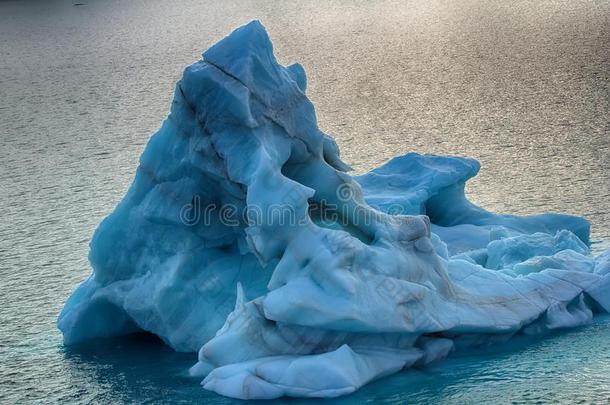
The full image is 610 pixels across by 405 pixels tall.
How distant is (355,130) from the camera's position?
758 inches

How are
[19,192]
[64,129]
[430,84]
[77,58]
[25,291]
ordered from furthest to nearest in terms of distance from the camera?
[77,58], [430,84], [64,129], [19,192], [25,291]

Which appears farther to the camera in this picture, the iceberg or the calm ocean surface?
the calm ocean surface

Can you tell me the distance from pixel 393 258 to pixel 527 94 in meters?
13.5

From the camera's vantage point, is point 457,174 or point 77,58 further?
point 77,58

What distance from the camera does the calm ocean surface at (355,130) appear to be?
902cm

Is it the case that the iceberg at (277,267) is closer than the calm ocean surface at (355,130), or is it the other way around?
the iceberg at (277,267)

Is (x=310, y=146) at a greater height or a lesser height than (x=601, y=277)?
greater

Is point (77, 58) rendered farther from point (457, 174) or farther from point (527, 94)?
point (457, 174)

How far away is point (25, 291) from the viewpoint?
11.7 meters

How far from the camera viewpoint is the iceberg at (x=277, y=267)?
27.7 feet

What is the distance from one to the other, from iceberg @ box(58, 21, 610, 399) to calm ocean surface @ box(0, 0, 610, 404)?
24 cm

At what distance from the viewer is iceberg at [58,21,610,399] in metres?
A: 8.45

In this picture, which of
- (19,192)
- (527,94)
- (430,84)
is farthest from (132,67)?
(19,192)

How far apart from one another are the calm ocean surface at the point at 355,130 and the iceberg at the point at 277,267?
0.24 metres
